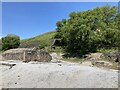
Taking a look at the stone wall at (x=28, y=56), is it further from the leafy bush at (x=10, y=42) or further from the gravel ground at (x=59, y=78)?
the leafy bush at (x=10, y=42)

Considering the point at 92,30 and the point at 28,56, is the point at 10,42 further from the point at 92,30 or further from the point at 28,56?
the point at 28,56

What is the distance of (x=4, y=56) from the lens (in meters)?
27.8

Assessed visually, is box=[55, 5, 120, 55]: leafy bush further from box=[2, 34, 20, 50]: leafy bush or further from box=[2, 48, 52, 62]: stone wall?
box=[2, 34, 20, 50]: leafy bush

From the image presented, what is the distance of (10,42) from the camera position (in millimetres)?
45375

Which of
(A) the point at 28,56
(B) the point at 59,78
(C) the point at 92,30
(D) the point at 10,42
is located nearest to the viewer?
(B) the point at 59,78

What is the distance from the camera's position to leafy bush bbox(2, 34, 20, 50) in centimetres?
4497

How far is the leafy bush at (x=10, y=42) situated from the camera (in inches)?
1770

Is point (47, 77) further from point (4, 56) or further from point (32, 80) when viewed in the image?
point (4, 56)

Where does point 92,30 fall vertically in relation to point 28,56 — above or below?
above

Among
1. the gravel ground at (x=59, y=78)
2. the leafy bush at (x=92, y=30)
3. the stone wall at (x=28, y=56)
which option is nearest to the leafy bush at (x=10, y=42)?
the leafy bush at (x=92, y=30)

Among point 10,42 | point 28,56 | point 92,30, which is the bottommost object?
point 28,56

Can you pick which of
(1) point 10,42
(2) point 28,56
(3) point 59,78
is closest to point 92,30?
(2) point 28,56

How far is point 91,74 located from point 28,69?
4824mm

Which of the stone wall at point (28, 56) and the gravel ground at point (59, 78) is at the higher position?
the stone wall at point (28, 56)
